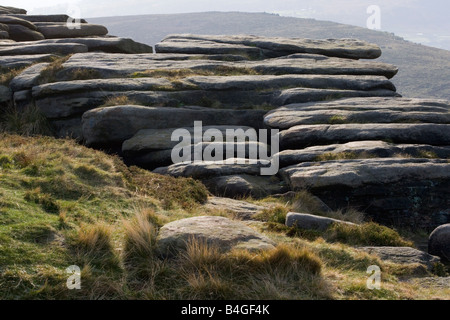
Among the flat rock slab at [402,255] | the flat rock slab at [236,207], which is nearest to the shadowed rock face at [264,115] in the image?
the flat rock slab at [236,207]

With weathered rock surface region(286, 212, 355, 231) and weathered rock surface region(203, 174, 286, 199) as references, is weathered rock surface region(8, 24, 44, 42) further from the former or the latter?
weathered rock surface region(286, 212, 355, 231)

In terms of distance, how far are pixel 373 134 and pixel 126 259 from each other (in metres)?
15.3

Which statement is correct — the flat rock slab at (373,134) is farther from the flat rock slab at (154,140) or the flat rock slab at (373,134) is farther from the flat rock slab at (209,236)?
the flat rock slab at (209,236)

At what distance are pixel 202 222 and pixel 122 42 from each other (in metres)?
30.7

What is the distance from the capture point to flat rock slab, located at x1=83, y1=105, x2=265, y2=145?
82.3ft

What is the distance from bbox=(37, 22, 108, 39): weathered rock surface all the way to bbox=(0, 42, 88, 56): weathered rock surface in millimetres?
9359

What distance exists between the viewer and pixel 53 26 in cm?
4750

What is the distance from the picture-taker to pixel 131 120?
83.1 ft

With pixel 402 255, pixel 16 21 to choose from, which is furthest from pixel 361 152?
pixel 16 21

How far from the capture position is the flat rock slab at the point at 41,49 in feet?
119

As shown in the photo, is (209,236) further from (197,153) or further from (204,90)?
(204,90)

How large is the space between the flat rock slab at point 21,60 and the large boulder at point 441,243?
2602 centimetres
